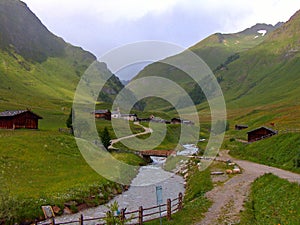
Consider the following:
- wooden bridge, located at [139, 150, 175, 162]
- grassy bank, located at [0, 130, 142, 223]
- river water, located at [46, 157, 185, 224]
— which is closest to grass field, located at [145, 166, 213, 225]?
river water, located at [46, 157, 185, 224]

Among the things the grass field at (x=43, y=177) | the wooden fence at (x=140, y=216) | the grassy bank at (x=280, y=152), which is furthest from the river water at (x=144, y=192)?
the grassy bank at (x=280, y=152)

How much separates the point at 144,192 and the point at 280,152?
85.8ft

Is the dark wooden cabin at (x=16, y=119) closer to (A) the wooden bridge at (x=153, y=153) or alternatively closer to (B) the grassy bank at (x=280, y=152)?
(A) the wooden bridge at (x=153, y=153)

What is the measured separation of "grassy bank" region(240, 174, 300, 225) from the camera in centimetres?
2647

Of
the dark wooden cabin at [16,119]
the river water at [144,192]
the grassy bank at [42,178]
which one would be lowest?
the river water at [144,192]

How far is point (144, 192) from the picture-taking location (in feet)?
161

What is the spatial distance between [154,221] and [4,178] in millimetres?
23693

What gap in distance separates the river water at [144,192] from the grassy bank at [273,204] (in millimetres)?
12084

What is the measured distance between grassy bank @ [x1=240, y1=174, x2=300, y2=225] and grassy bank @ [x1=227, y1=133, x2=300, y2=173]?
981 cm

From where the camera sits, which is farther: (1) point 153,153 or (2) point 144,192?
(1) point 153,153

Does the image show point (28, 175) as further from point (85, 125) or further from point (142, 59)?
point (85, 125)

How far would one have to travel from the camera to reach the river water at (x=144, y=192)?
39.0 m

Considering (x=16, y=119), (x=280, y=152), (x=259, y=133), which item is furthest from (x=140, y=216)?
(x=259, y=133)

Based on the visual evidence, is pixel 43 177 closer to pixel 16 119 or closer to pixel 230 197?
pixel 230 197
